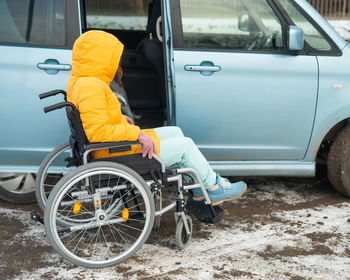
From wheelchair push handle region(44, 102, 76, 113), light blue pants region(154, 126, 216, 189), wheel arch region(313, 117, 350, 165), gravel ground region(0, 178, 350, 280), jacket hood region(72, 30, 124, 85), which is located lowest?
gravel ground region(0, 178, 350, 280)

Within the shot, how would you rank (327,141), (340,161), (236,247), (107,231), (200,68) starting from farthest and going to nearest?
(327,141) → (340,161) → (200,68) → (107,231) → (236,247)

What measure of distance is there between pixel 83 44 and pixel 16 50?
38.6 inches

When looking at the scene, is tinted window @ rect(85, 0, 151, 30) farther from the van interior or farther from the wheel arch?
the wheel arch

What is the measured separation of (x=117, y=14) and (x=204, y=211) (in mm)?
3260

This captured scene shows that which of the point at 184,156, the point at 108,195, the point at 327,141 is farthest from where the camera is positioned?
the point at 327,141

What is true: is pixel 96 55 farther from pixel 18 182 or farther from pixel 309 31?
pixel 309 31

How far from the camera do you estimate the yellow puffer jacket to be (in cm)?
316

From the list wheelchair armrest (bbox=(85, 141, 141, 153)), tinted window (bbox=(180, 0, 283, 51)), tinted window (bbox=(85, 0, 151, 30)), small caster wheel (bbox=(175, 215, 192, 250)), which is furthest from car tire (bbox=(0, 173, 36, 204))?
tinted window (bbox=(85, 0, 151, 30))

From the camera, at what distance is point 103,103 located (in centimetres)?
318

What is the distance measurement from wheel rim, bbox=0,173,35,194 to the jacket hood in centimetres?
133

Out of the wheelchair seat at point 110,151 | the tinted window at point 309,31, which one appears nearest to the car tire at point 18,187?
the wheelchair seat at point 110,151

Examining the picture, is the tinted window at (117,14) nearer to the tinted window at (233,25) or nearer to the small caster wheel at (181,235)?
the tinted window at (233,25)

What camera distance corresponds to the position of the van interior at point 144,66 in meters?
5.08

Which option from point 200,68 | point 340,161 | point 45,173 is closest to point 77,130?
point 45,173
